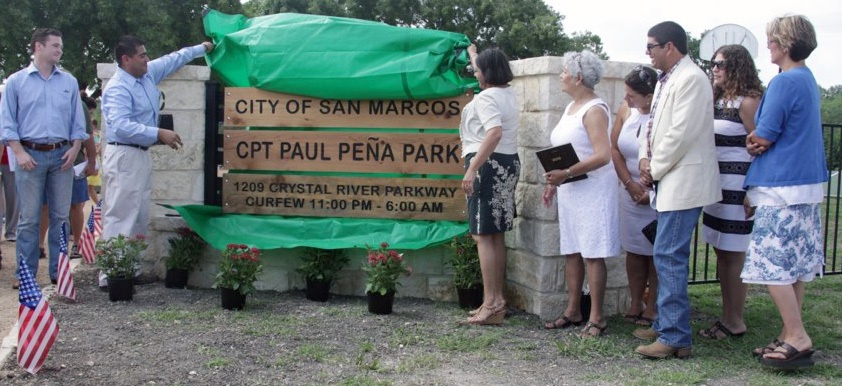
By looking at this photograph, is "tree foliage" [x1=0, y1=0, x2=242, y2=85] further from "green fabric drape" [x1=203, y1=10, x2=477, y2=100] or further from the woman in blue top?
the woman in blue top

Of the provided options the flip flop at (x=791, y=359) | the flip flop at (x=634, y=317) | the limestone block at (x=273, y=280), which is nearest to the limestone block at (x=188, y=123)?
the limestone block at (x=273, y=280)

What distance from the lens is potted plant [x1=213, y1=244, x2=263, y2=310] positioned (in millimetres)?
6008

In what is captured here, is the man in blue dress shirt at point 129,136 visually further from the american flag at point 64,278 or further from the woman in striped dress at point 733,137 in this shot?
the woman in striped dress at point 733,137

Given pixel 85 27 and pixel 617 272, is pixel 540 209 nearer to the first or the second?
pixel 617 272

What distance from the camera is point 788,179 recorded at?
4539 millimetres

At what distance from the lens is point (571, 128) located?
211 inches

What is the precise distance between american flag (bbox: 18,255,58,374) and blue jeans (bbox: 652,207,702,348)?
3.40 meters

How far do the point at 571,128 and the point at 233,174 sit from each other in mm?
2955

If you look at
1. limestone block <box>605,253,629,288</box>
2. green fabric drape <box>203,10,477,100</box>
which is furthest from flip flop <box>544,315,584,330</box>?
green fabric drape <box>203,10,477,100</box>

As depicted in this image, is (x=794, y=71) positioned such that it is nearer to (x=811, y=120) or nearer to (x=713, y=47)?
(x=811, y=120)

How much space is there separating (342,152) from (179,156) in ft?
4.65

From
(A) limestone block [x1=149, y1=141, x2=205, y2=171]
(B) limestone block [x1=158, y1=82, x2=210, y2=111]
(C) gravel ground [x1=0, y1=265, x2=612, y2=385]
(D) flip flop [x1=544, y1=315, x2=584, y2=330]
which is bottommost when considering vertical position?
(C) gravel ground [x1=0, y1=265, x2=612, y2=385]

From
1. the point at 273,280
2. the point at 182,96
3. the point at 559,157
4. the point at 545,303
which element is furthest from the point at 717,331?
the point at 182,96

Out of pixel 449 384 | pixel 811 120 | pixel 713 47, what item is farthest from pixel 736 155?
pixel 713 47
